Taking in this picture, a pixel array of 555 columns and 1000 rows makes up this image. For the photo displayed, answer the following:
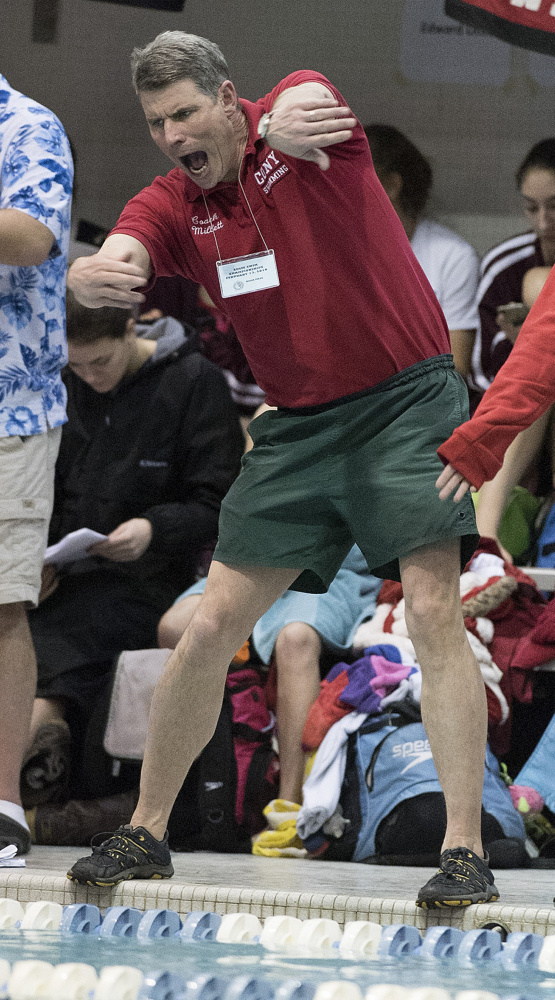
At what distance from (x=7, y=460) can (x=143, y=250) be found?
71 cm

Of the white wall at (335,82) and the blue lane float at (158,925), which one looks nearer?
the blue lane float at (158,925)

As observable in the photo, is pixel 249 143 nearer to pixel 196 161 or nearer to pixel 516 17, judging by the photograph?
pixel 196 161

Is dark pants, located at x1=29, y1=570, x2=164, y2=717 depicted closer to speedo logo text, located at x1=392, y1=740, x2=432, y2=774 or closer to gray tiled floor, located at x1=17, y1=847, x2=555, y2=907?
gray tiled floor, located at x1=17, y1=847, x2=555, y2=907

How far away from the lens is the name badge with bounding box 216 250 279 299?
8.46 feet

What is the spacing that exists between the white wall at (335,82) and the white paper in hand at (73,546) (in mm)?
2218

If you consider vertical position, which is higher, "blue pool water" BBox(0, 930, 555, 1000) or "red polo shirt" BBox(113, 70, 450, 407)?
"red polo shirt" BBox(113, 70, 450, 407)

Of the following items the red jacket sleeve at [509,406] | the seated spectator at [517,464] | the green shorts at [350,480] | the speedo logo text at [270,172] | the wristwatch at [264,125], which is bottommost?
the seated spectator at [517,464]

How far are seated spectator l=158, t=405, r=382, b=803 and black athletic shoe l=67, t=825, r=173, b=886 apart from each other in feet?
3.11

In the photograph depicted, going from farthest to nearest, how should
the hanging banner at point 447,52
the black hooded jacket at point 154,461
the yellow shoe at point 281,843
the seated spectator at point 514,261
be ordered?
the hanging banner at point 447,52
the seated spectator at point 514,261
the black hooded jacket at point 154,461
the yellow shoe at point 281,843

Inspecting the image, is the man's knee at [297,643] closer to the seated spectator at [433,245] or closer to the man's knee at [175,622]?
the man's knee at [175,622]

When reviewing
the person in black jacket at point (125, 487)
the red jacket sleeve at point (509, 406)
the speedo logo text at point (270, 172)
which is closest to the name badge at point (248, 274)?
the speedo logo text at point (270, 172)

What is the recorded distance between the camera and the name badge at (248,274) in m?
2.58

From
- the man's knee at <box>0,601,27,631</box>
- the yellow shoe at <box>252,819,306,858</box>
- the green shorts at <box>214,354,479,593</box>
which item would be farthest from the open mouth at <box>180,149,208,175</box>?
the yellow shoe at <box>252,819,306,858</box>

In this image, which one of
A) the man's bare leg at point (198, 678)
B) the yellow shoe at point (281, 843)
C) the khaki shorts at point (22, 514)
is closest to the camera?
the man's bare leg at point (198, 678)
